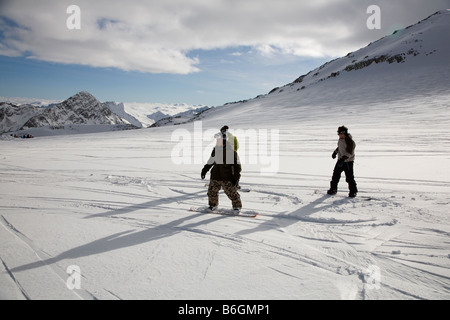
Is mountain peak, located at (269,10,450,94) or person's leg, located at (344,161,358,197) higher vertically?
mountain peak, located at (269,10,450,94)

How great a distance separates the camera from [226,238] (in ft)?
13.8

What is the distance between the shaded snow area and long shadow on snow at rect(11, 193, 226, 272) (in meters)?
0.02

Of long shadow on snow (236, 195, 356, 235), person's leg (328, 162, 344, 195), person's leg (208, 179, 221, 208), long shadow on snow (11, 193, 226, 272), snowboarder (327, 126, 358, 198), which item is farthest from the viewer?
person's leg (328, 162, 344, 195)

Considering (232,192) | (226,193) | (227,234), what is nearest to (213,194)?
(226,193)

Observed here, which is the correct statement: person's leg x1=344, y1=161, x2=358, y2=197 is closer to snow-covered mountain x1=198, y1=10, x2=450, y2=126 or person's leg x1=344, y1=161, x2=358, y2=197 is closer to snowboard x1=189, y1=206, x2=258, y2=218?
snowboard x1=189, y1=206, x2=258, y2=218

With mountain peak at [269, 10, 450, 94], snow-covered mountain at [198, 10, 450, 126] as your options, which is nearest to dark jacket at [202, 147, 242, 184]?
snow-covered mountain at [198, 10, 450, 126]

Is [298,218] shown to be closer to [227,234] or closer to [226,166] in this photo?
[227,234]

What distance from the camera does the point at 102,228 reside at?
4.59 meters

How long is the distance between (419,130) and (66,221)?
1931 cm

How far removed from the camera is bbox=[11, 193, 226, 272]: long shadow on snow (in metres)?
3.55

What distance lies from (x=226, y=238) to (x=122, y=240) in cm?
170

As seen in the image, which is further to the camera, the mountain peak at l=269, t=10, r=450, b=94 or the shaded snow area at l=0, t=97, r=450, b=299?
the mountain peak at l=269, t=10, r=450, b=94

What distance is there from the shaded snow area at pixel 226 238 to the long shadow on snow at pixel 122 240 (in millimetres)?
19
